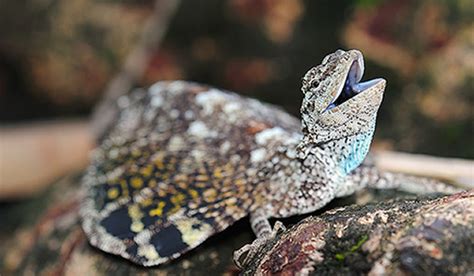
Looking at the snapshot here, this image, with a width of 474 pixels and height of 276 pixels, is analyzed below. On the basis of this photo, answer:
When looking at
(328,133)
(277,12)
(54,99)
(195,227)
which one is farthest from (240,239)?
(54,99)

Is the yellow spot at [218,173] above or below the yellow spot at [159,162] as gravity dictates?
above

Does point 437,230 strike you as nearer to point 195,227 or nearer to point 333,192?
point 333,192

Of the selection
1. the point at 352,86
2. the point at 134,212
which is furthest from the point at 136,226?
the point at 352,86

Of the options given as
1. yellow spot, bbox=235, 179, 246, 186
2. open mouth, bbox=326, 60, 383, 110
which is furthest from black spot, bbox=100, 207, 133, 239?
open mouth, bbox=326, 60, 383, 110

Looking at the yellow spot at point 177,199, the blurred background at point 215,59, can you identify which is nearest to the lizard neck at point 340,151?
the yellow spot at point 177,199

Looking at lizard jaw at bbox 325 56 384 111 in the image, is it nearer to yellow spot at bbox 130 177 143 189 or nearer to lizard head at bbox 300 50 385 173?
lizard head at bbox 300 50 385 173

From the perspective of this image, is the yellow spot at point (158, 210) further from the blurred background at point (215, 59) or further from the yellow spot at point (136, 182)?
the blurred background at point (215, 59)
